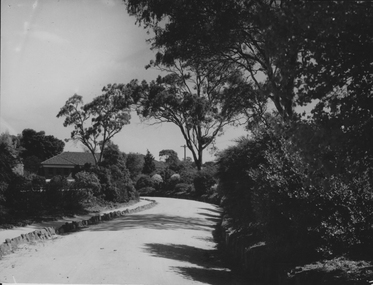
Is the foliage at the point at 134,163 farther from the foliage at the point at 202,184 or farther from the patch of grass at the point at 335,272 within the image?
the patch of grass at the point at 335,272

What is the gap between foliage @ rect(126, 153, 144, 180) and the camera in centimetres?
3320

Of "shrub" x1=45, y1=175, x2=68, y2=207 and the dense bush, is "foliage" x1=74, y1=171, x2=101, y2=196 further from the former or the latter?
the dense bush

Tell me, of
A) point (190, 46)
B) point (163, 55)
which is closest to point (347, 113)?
point (190, 46)

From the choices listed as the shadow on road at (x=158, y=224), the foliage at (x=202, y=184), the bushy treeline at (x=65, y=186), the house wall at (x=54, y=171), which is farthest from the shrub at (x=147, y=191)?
the shadow on road at (x=158, y=224)

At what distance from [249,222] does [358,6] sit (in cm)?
715

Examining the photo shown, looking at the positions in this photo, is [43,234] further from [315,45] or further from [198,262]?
[315,45]

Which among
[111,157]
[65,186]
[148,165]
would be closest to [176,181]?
[148,165]

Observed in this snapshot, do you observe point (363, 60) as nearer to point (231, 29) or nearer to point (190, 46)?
point (231, 29)

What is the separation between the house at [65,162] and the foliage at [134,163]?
433cm

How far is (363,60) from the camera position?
3789 mm

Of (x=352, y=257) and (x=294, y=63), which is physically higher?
(x=294, y=63)

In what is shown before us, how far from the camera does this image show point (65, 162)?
3019cm

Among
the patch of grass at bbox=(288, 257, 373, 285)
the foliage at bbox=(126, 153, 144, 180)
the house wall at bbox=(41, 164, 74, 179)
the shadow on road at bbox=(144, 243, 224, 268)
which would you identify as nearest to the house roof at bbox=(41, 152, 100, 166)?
the house wall at bbox=(41, 164, 74, 179)

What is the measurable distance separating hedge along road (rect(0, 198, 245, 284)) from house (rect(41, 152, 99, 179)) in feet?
58.3
